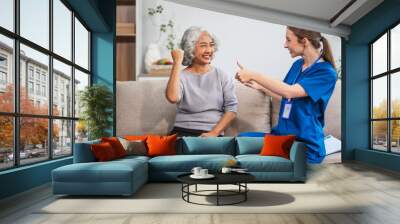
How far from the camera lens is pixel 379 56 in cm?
817

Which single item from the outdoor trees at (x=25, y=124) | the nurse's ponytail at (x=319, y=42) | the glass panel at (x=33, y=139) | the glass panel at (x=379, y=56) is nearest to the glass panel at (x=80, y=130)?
the outdoor trees at (x=25, y=124)

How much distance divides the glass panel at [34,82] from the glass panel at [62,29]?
21.0 inches

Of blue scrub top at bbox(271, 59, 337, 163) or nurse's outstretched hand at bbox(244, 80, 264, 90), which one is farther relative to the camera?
nurse's outstretched hand at bbox(244, 80, 264, 90)

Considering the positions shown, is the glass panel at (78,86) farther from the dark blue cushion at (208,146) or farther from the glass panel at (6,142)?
the glass panel at (6,142)

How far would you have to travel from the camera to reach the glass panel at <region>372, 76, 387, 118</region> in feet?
26.0

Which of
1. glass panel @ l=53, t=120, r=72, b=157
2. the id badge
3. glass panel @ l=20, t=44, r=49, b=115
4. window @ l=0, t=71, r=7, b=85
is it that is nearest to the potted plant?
glass panel @ l=53, t=120, r=72, b=157

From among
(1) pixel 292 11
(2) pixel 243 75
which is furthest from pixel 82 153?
(1) pixel 292 11

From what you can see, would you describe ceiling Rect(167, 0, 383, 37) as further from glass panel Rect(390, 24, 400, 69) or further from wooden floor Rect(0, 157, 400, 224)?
wooden floor Rect(0, 157, 400, 224)

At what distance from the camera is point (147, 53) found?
8.84 meters

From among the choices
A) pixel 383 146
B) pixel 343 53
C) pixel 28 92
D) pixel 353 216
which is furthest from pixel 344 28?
pixel 28 92

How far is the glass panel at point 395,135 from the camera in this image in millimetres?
7275

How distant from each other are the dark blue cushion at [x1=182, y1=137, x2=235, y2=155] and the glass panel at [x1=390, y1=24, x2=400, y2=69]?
135 inches

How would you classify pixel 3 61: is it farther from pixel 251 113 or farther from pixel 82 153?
pixel 251 113

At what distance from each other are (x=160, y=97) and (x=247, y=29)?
2632mm
